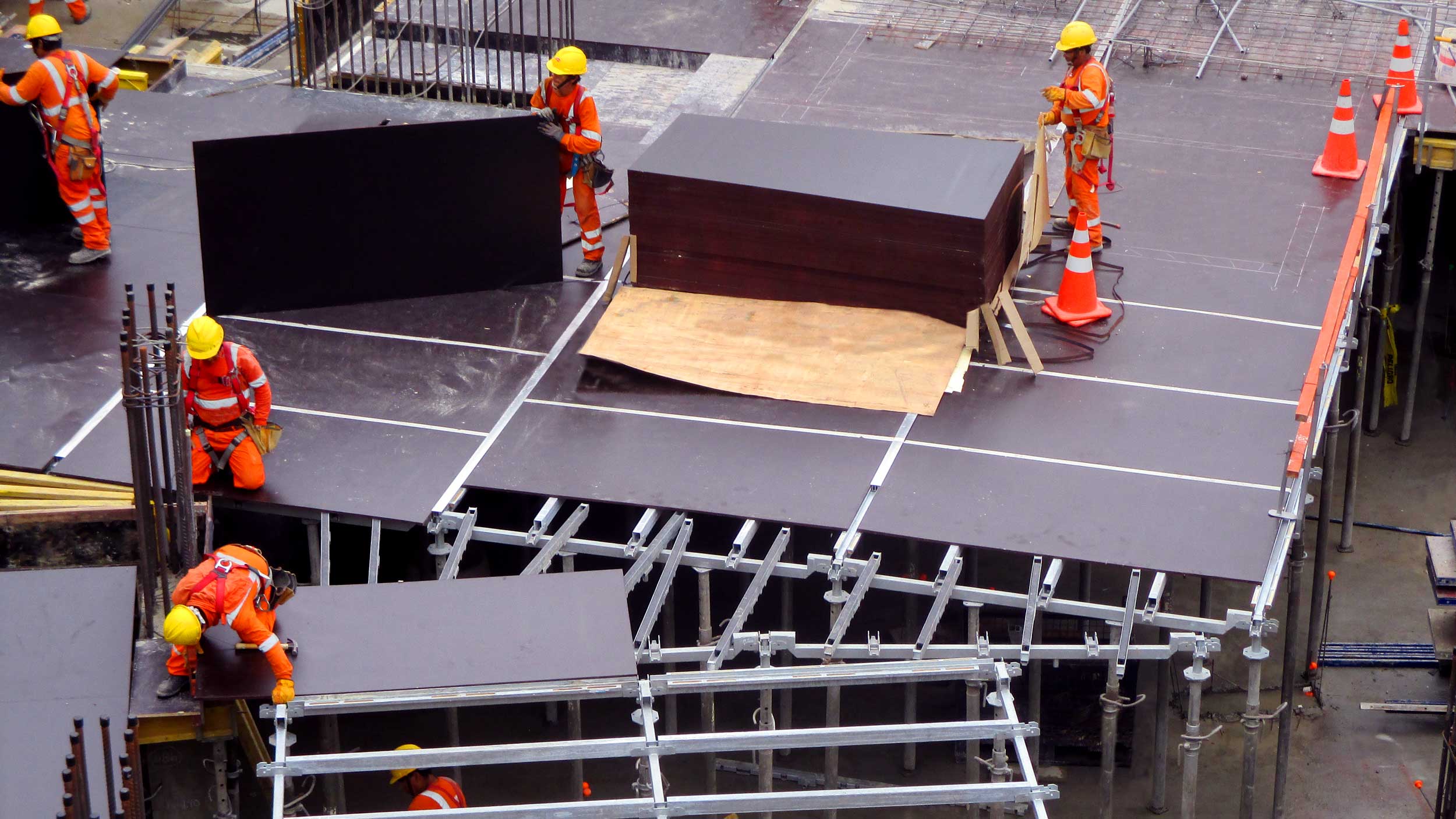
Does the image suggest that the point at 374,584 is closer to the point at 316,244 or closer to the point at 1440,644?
the point at 316,244

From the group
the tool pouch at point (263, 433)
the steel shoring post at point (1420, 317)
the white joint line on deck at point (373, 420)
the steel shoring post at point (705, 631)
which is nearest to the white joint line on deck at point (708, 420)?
the white joint line on deck at point (373, 420)

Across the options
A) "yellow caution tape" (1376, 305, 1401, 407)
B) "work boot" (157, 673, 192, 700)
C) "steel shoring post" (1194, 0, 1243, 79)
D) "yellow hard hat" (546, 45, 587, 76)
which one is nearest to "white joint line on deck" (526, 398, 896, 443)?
"yellow hard hat" (546, 45, 587, 76)

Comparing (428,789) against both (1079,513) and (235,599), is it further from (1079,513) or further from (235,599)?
(1079,513)

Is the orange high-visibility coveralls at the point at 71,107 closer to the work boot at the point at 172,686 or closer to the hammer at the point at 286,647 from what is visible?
the work boot at the point at 172,686

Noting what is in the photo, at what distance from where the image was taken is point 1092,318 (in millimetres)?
15898

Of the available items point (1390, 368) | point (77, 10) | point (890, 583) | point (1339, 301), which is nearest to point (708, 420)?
point (890, 583)

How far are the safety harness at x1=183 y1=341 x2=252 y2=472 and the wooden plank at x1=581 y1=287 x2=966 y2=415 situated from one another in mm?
2843

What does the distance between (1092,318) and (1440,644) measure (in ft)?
12.0

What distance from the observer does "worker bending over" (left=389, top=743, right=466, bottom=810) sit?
38.4 ft

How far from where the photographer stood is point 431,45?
22422 mm

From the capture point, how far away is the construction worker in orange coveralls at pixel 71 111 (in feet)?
54.0

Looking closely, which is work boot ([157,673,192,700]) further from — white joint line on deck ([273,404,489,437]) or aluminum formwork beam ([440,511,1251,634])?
white joint line on deck ([273,404,489,437])

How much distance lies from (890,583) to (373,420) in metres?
4.23

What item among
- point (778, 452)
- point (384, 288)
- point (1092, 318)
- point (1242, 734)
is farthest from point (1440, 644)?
point (384, 288)
